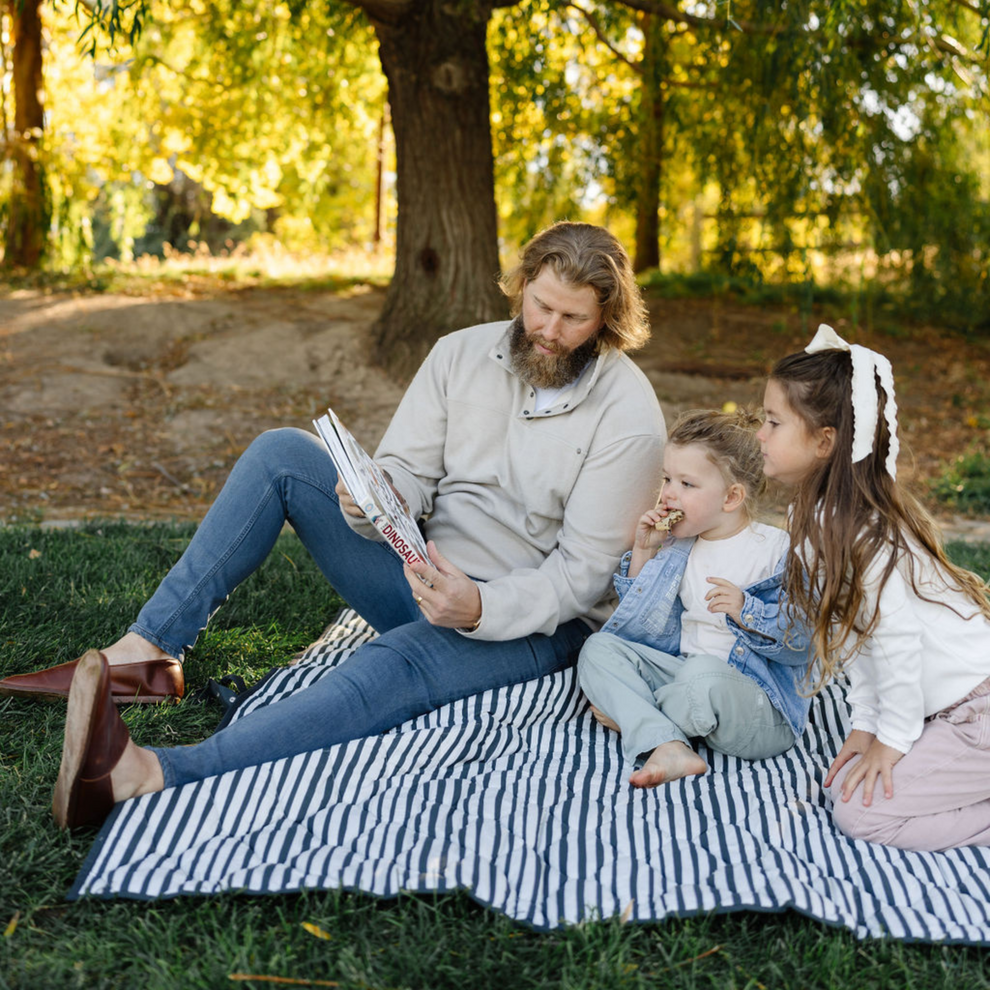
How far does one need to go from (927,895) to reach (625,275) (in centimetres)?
175

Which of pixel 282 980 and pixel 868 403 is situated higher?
pixel 868 403

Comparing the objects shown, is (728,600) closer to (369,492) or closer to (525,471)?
(525,471)

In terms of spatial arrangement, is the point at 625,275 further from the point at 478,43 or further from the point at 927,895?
the point at 478,43

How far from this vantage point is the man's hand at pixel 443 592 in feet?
8.89

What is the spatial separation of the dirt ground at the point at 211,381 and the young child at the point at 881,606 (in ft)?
12.7

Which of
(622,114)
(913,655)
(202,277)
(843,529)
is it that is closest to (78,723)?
(843,529)

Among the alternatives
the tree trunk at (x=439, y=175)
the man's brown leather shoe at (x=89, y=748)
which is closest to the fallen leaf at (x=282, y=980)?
the man's brown leather shoe at (x=89, y=748)

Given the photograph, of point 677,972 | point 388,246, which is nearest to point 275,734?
point 677,972

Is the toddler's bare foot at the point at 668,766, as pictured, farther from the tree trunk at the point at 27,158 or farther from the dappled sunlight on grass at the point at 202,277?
the tree trunk at the point at 27,158

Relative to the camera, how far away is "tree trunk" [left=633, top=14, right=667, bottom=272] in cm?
735

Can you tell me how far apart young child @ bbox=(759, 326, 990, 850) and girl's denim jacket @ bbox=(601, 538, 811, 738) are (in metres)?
0.21

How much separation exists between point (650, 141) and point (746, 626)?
697 cm

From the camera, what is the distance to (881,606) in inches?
94.5

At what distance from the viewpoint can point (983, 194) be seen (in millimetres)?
8953
